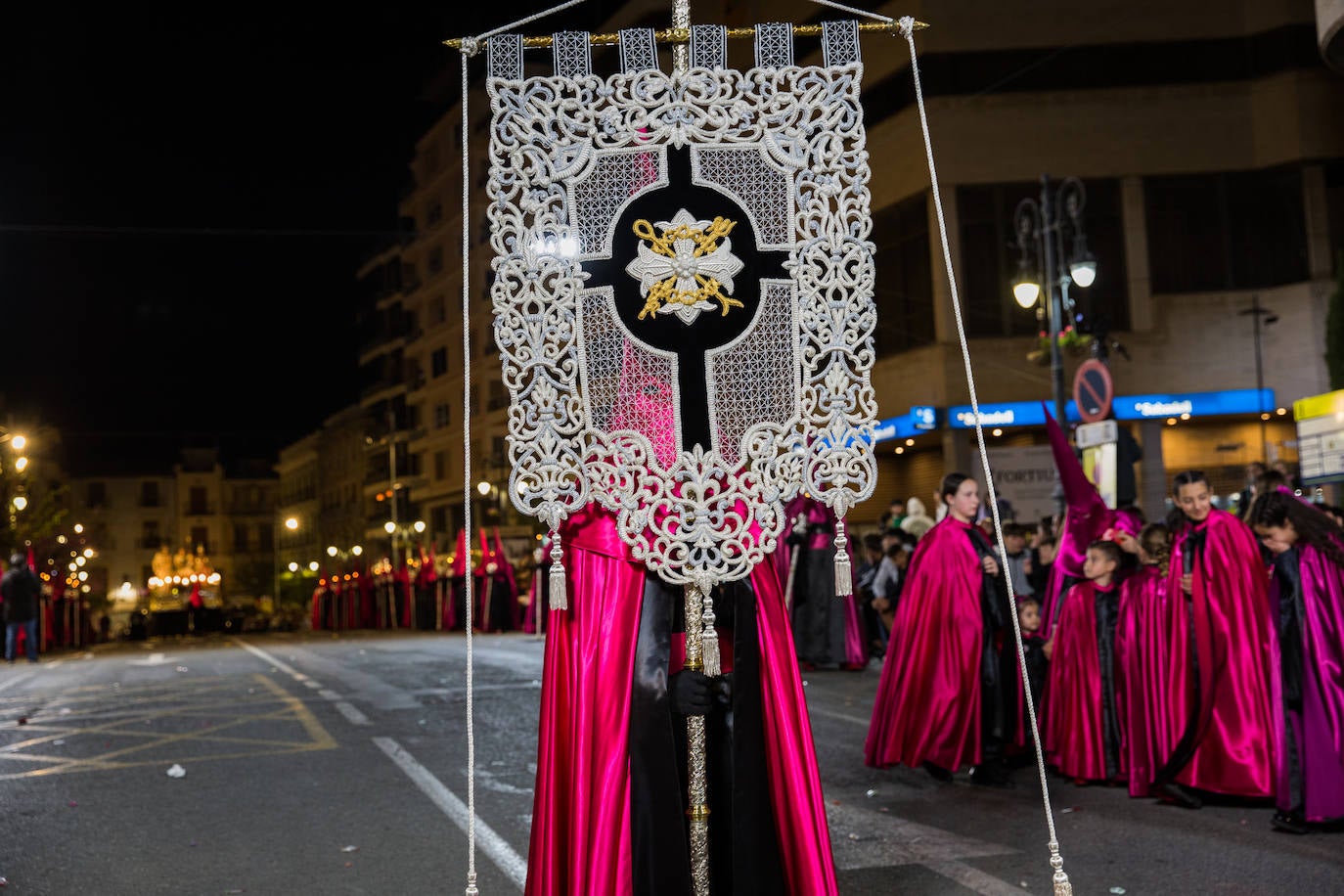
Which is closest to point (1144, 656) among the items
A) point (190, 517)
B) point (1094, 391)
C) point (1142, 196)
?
point (1094, 391)

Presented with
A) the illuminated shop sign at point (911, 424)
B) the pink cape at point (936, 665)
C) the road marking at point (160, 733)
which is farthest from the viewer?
the illuminated shop sign at point (911, 424)

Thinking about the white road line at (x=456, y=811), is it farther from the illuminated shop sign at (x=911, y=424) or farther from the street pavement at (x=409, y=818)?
the illuminated shop sign at (x=911, y=424)

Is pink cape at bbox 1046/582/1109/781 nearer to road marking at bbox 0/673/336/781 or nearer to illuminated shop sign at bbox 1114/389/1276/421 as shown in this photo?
road marking at bbox 0/673/336/781

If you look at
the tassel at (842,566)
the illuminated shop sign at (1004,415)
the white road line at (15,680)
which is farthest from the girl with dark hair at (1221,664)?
the illuminated shop sign at (1004,415)

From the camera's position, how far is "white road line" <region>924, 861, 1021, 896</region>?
5.58m

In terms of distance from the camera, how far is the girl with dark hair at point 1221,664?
296 inches

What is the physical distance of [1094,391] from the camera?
13320mm

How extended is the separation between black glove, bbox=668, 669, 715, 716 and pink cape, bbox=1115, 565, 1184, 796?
4.59 meters

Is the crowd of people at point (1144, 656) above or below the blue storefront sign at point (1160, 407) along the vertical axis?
below

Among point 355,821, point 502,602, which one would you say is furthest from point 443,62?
point 355,821

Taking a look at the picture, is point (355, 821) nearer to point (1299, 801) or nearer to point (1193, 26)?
point (1299, 801)

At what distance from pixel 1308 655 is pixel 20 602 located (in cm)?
2323

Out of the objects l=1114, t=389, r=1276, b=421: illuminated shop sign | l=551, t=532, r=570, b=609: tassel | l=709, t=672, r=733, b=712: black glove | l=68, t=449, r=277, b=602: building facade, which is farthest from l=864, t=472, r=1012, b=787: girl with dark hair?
l=68, t=449, r=277, b=602: building facade

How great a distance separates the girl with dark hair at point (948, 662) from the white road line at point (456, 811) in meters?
2.72
